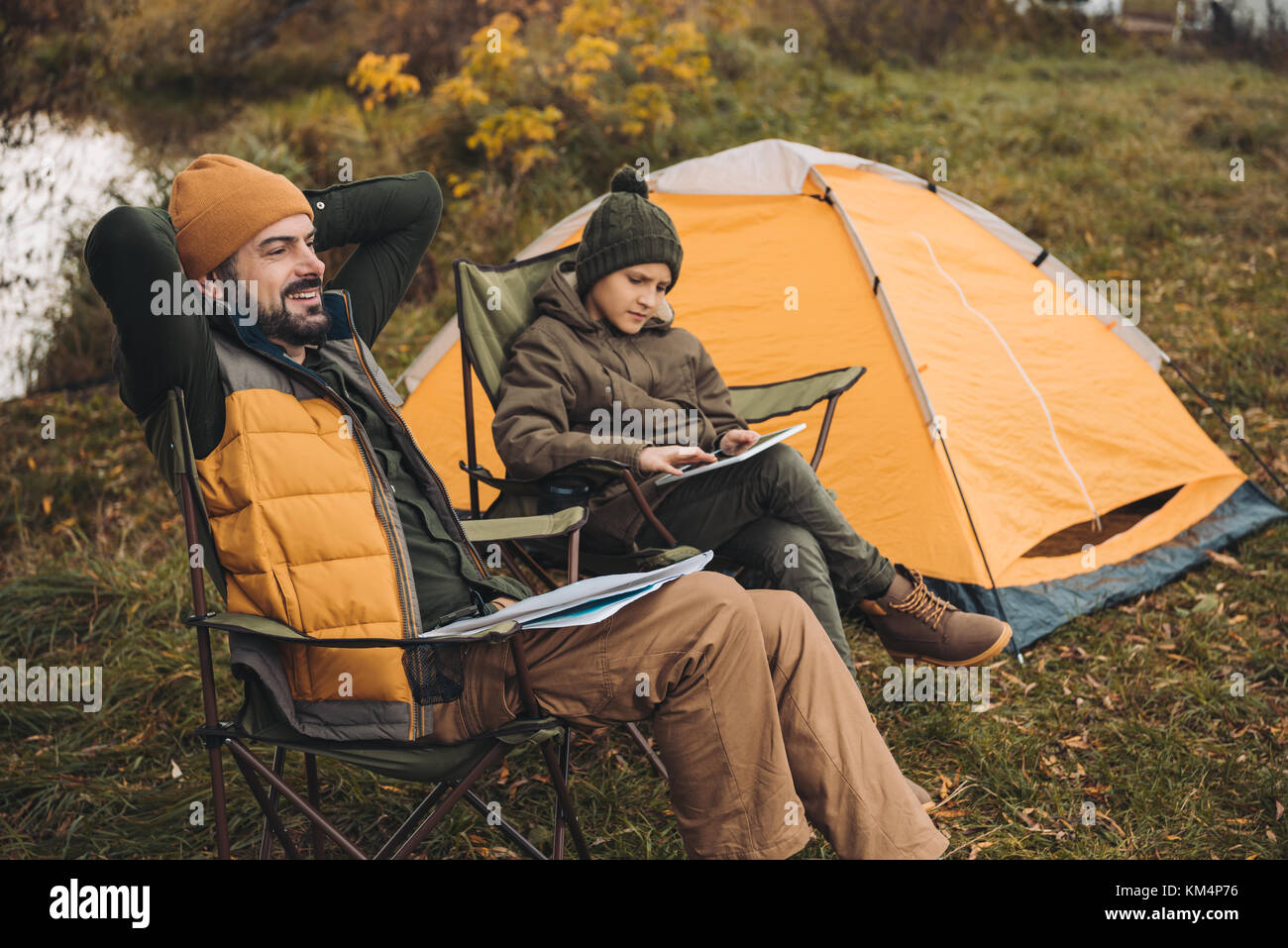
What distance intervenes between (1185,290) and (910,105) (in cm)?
297

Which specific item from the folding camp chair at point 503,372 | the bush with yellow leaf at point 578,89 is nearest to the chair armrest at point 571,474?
the folding camp chair at point 503,372

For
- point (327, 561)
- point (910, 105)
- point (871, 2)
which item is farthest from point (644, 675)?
point (871, 2)

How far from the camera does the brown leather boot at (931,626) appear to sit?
2.38m

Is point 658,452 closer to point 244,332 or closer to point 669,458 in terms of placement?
point 669,458

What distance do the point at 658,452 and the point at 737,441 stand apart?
10.8 inches

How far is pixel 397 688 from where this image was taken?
5.57ft

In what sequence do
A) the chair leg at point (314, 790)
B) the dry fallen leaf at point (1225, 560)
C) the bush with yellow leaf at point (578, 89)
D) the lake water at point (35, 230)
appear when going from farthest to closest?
1. the bush with yellow leaf at point (578, 89)
2. the lake water at point (35, 230)
3. the dry fallen leaf at point (1225, 560)
4. the chair leg at point (314, 790)

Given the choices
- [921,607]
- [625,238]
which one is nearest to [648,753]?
[921,607]

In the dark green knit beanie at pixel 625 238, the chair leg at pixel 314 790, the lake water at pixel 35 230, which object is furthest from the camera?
the lake water at pixel 35 230

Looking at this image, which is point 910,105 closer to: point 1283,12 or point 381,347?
point 1283,12

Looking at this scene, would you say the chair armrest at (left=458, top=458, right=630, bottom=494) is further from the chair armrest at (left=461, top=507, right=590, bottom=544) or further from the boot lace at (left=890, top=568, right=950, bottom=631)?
the boot lace at (left=890, top=568, right=950, bottom=631)

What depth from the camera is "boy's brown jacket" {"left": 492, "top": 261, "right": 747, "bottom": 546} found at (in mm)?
2371

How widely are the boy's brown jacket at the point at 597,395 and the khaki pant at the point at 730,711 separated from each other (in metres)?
0.67

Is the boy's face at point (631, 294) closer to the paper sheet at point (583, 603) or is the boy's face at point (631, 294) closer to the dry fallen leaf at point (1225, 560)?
the paper sheet at point (583, 603)
